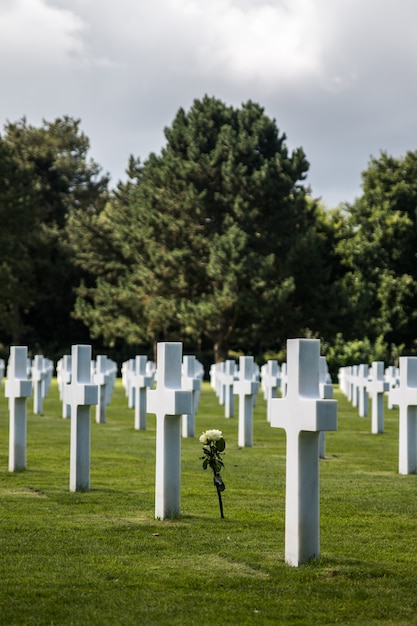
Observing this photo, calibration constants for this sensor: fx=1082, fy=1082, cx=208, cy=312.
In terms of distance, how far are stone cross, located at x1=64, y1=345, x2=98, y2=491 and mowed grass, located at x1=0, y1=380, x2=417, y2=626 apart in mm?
190

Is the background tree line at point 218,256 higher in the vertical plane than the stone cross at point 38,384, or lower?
higher

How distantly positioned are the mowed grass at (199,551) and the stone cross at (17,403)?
0.90 feet

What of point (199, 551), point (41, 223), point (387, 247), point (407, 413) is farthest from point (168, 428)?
point (41, 223)

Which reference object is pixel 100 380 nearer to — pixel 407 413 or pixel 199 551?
pixel 407 413

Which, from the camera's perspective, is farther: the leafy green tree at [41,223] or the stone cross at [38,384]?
the leafy green tree at [41,223]

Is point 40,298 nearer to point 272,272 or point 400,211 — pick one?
point 272,272

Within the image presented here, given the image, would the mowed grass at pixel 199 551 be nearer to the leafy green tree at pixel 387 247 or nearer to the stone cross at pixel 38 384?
the stone cross at pixel 38 384

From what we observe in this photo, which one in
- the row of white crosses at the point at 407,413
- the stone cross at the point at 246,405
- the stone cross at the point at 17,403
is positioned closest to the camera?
the stone cross at the point at 17,403

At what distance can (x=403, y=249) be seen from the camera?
192ft

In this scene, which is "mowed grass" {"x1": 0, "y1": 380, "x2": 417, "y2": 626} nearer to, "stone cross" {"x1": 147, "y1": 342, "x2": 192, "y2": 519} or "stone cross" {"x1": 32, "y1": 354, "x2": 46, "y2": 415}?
"stone cross" {"x1": 147, "y1": 342, "x2": 192, "y2": 519}

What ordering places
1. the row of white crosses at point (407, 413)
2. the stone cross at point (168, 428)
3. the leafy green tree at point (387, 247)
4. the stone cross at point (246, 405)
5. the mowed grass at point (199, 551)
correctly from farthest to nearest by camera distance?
the leafy green tree at point (387, 247), the stone cross at point (246, 405), the row of white crosses at point (407, 413), the stone cross at point (168, 428), the mowed grass at point (199, 551)

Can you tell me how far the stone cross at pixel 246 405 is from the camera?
15719mm

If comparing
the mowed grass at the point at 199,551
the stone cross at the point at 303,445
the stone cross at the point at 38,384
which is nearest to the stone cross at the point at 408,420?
the mowed grass at the point at 199,551

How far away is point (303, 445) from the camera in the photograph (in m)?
6.77
